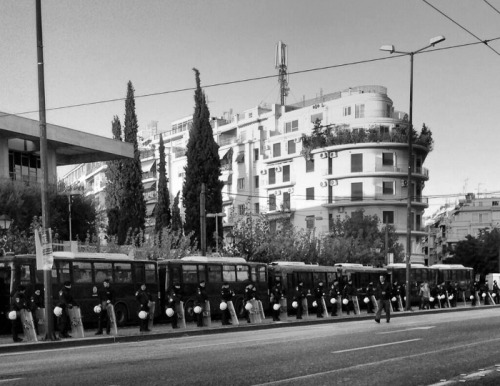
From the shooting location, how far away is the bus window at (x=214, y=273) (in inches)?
1362

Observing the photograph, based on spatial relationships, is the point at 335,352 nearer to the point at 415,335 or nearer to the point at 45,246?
the point at 415,335

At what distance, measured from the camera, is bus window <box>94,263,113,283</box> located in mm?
28953

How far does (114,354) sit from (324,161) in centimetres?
6170

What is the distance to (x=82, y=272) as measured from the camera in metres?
28.4

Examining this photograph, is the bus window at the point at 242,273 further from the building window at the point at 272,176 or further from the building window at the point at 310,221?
the building window at the point at 272,176

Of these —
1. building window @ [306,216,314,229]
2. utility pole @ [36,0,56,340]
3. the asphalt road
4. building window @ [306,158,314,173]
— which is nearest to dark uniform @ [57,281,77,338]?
utility pole @ [36,0,56,340]

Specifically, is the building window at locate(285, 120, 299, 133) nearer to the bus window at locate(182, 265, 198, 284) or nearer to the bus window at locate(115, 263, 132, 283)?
the bus window at locate(182, 265, 198, 284)

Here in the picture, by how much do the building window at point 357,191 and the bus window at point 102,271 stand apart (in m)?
47.8

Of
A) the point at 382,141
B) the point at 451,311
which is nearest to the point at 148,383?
the point at 451,311

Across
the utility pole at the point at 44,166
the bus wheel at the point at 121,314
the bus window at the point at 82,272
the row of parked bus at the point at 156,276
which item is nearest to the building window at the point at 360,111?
the row of parked bus at the point at 156,276

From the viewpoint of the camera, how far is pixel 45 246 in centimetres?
2003

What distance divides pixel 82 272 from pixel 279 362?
52.8 feet

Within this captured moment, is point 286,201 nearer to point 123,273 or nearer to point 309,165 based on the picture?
point 309,165

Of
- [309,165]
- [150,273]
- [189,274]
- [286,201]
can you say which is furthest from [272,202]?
[150,273]
